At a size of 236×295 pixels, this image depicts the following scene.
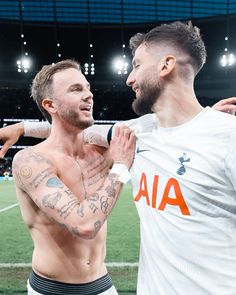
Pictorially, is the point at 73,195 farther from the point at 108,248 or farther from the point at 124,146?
the point at 108,248

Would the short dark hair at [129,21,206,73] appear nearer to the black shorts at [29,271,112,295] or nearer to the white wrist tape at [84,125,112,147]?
the white wrist tape at [84,125,112,147]

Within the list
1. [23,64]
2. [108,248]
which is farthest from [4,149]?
[23,64]

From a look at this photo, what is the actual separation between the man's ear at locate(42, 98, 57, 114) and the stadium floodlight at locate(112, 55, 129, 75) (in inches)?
1401

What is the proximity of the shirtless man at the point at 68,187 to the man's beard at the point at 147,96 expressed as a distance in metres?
0.16

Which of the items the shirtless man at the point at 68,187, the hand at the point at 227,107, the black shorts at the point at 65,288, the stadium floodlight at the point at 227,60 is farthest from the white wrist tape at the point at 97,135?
the stadium floodlight at the point at 227,60

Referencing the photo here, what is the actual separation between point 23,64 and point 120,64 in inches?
342

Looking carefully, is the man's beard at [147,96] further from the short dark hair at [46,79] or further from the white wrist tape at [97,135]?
the short dark hair at [46,79]

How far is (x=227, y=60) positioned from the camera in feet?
119

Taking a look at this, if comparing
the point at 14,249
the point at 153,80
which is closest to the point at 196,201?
the point at 153,80

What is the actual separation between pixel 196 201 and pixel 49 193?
2.75 ft

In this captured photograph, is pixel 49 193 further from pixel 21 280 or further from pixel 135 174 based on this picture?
pixel 21 280

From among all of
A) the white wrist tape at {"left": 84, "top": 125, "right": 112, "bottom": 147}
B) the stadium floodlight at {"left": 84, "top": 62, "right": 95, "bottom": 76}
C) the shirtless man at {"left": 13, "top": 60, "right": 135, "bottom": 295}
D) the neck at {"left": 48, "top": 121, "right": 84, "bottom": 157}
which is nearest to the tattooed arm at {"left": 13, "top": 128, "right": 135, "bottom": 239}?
the shirtless man at {"left": 13, "top": 60, "right": 135, "bottom": 295}

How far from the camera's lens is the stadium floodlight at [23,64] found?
37.6m

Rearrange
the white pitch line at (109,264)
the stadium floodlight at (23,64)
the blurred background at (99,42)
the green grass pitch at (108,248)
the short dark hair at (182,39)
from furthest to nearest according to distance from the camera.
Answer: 1. the stadium floodlight at (23,64)
2. the blurred background at (99,42)
3. the white pitch line at (109,264)
4. the green grass pitch at (108,248)
5. the short dark hair at (182,39)
